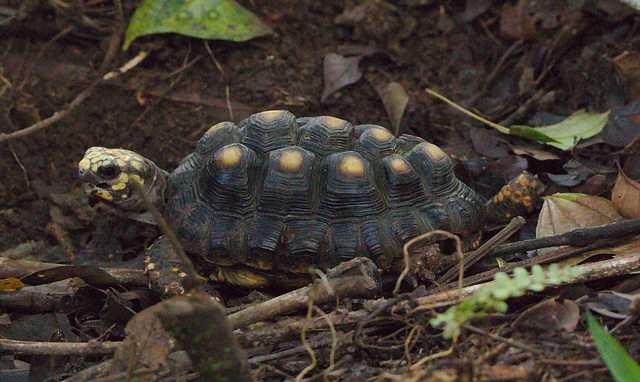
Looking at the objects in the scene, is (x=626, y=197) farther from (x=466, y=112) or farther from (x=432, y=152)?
(x=466, y=112)

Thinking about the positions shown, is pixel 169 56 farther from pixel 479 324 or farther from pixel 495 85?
pixel 479 324

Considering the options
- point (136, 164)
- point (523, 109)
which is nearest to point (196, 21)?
point (136, 164)

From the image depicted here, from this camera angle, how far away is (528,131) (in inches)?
137

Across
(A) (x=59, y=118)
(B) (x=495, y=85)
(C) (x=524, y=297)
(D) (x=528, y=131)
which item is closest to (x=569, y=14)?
(B) (x=495, y=85)

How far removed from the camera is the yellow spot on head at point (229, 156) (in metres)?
2.80

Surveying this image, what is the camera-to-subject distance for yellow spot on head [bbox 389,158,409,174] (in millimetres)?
2752

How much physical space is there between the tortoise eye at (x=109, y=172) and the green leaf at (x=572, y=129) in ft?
7.85

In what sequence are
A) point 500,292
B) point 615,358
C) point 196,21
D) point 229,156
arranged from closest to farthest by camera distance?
point 500,292 < point 615,358 < point 229,156 < point 196,21

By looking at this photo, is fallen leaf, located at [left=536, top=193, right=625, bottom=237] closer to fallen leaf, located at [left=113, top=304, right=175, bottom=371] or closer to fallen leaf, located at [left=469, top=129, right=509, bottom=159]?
fallen leaf, located at [left=469, top=129, right=509, bottom=159]

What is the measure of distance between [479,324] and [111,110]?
3.12 metres

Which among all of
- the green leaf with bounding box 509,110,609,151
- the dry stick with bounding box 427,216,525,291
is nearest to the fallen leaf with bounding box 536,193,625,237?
the dry stick with bounding box 427,216,525,291

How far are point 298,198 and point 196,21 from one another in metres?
2.06

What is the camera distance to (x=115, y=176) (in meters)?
2.99

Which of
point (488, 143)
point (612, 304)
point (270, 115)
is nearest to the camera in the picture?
point (612, 304)
